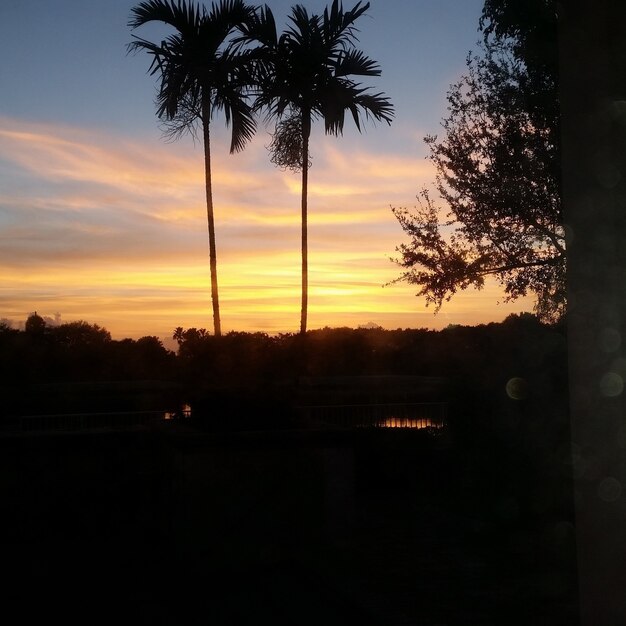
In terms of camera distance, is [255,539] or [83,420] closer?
[255,539]

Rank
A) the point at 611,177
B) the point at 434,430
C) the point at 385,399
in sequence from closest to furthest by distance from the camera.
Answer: the point at 611,177 → the point at 434,430 → the point at 385,399

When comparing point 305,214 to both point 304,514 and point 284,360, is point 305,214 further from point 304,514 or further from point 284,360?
point 304,514

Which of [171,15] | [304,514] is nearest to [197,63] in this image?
[171,15]

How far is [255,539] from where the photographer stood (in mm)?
7617

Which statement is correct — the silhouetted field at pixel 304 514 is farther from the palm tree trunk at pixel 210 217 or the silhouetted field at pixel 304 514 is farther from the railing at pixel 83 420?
→ the palm tree trunk at pixel 210 217

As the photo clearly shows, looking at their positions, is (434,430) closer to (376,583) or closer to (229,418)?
(229,418)

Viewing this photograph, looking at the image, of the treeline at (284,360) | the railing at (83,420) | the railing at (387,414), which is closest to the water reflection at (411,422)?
the railing at (387,414)

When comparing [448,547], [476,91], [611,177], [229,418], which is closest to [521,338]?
[448,547]

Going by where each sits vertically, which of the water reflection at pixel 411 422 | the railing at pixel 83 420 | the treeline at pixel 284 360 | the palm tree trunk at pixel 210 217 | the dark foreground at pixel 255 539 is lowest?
the dark foreground at pixel 255 539

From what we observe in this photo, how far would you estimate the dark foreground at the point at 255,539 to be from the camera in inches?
240

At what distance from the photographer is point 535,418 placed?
8.44m

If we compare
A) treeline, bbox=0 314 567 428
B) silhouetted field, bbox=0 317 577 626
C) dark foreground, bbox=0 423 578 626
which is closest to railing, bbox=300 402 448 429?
treeline, bbox=0 314 567 428

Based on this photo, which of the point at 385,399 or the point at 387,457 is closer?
the point at 387,457

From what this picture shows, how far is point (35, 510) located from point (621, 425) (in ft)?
24.1
